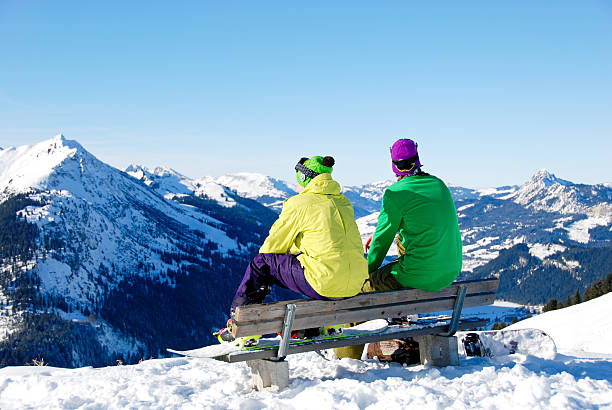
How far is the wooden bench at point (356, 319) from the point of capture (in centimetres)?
703

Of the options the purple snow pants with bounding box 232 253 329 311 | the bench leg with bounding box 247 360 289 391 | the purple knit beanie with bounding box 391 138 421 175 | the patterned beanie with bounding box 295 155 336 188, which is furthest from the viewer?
the purple knit beanie with bounding box 391 138 421 175

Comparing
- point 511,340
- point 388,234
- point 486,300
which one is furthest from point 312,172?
point 511,340

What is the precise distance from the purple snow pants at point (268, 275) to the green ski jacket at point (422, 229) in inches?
66.3

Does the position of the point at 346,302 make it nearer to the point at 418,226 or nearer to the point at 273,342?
the point at 273,342

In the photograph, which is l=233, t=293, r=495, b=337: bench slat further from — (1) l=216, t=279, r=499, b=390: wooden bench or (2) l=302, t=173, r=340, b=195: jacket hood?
(2) l=302, t=173, r=340, b=195: jacket hood

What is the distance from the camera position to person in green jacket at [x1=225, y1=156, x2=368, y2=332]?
719 centimetres

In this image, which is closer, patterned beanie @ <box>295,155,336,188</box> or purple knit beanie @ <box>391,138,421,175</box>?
patterned beanie @ <box>295,155,336,188</box>


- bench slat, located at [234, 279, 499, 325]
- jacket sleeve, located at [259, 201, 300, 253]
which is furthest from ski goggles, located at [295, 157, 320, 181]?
bench slat, located at [234, 279, 499, 325]

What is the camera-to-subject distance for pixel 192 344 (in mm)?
199875

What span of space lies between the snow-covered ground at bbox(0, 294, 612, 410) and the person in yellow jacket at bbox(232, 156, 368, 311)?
4.66 feet

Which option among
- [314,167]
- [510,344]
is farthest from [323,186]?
[510,344]

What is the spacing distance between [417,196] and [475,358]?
3.55 metres

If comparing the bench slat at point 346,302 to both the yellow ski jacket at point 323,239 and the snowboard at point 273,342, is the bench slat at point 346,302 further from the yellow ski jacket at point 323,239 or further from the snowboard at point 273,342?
the snowboard at point 273,342

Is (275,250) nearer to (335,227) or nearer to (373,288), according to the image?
(335,227)
